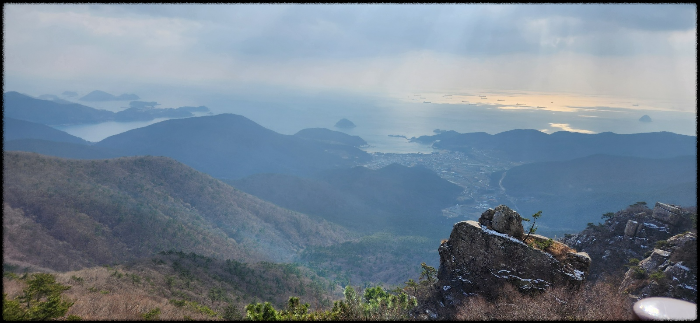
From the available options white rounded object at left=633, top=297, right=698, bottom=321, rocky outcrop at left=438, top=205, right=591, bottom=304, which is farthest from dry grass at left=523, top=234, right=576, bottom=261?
white rounded object at left=633, top=297, right=698, bottom=321

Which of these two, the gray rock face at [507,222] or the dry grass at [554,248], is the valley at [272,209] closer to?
the gray rock face at [507,222]

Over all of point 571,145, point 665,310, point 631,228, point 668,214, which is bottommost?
point 571,145

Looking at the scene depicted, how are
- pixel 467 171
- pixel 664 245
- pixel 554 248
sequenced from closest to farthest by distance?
pixel 554 248 → pixel 664 245 → pixel 467 171

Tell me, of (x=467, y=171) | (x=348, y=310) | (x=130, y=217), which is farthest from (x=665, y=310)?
(x=467, y=171)

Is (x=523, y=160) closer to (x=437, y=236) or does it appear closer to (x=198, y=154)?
(x=437, y=236)

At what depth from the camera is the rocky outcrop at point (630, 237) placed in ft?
84.7

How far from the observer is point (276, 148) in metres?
188

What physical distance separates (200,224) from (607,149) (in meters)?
179

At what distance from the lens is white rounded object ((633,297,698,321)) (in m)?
9.13

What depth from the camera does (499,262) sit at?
17.5 metres

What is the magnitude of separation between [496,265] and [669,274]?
8971mm

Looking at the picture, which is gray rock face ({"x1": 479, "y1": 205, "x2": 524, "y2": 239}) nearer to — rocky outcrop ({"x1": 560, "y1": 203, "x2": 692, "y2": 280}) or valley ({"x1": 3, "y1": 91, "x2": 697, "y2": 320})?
valley ({"x1": 3, "y1": 91, "x2": 697, "y2": 320})

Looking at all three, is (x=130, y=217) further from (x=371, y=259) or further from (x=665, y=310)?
(x=665, y=310)

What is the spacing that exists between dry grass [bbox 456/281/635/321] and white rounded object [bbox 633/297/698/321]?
389 cm
